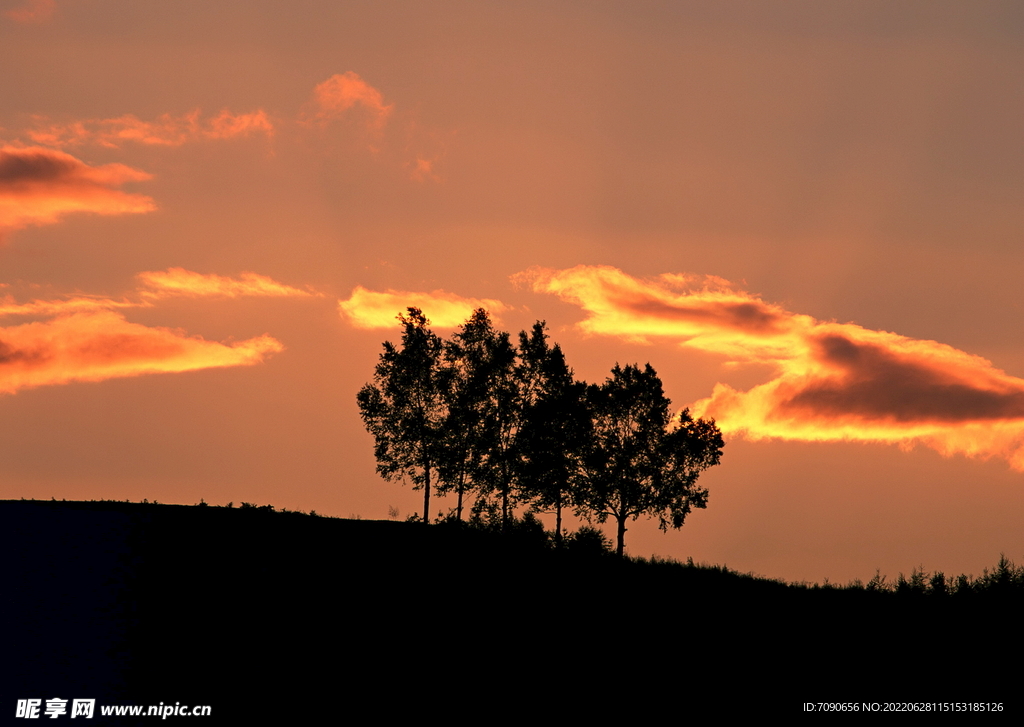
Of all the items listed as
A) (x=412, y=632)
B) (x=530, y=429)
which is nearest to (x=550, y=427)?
(x=530, y=429)

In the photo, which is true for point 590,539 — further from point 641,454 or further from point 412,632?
point 412,632

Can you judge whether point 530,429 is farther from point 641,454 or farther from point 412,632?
point 412,632

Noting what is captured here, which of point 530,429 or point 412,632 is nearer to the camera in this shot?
point 412,632

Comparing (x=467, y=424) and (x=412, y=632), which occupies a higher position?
(x=467, y=424)

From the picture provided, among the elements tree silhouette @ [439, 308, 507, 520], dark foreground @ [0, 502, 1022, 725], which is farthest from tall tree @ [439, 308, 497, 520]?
dark foreground @ [0, 502, 1022, 725]

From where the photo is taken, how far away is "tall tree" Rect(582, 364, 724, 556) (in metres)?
63.0

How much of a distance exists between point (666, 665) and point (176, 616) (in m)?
16.4

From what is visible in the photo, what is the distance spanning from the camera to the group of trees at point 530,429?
6169cm

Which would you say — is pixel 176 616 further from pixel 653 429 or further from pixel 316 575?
pixel 653 429

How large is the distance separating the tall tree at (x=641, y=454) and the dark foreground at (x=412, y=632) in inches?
845

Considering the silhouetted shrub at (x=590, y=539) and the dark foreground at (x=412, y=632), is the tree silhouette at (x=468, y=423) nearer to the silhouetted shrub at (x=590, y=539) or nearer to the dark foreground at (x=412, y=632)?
the silhouetted shrub at (x=590, y=539)

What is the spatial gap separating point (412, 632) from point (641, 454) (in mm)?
33984

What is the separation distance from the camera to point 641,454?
63250mm

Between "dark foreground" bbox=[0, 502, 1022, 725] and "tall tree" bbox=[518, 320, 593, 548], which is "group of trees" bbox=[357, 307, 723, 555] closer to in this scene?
"tall tree" bbox=[518, 320, 593, 548]
